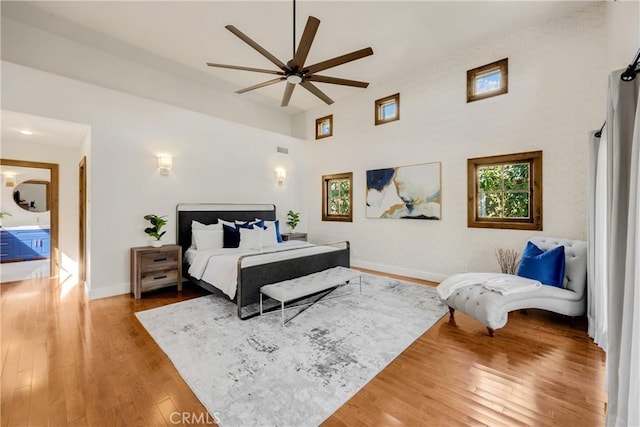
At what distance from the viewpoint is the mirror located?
5.69 metres

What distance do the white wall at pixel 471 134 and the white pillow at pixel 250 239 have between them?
7.24ft

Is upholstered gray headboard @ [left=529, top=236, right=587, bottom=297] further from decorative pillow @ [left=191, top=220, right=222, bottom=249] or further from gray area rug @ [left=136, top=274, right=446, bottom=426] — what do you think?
decorative pillow @ [left=191, top=220, right=222, bottom=249]

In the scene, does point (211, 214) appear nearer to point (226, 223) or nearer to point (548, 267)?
point (226, 223)

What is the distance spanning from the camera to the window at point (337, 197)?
609cm

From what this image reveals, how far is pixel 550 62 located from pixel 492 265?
2962mm

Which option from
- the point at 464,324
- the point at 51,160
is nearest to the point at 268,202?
the point at 51,160

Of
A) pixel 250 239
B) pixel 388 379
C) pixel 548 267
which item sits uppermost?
pixel 250 239

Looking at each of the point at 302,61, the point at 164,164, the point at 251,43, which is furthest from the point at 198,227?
the point at 302,61

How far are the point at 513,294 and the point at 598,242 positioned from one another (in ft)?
2.99

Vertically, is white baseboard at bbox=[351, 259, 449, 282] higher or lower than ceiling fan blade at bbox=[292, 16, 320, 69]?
lower

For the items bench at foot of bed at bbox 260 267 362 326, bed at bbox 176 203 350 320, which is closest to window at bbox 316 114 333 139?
bed at bbox 176 203 350 320

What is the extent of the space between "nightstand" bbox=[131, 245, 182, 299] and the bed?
0.67 feet

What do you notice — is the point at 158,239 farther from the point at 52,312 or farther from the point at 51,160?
the point at 51,160

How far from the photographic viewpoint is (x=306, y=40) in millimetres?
2432
